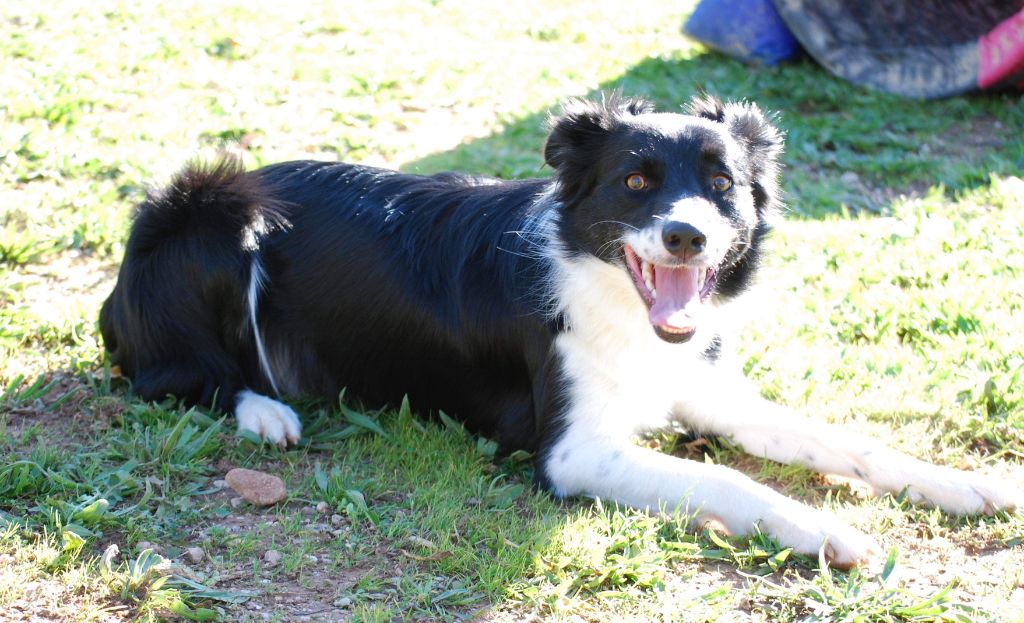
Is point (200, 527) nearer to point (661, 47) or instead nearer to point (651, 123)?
point (651, 123)

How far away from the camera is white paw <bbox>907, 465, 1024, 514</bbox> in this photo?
150 inches

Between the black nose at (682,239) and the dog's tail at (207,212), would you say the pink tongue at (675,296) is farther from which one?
the dog's tail at (207,212)

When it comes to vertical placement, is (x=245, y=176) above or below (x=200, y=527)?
above

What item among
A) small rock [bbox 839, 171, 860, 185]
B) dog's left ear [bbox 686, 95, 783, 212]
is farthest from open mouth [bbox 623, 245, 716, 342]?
small rock [bbox 839, 171, 860, 185]

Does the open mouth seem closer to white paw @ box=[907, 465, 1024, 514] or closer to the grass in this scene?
the grass

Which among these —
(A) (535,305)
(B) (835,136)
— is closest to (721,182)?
(A) (535,305)

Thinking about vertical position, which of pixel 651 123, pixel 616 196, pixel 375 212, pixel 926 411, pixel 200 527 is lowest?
pixel 200 527

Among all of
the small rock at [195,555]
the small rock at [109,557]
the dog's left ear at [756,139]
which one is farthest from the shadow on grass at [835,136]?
the small rock at [109,557]

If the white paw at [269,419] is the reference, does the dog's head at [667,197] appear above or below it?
above

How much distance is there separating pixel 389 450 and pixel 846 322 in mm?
2372

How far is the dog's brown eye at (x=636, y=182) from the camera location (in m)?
3.85

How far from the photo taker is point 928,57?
8.38 meters

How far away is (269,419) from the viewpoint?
4.26 m

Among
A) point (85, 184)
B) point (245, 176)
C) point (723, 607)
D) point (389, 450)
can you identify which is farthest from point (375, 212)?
point (85, 184)
